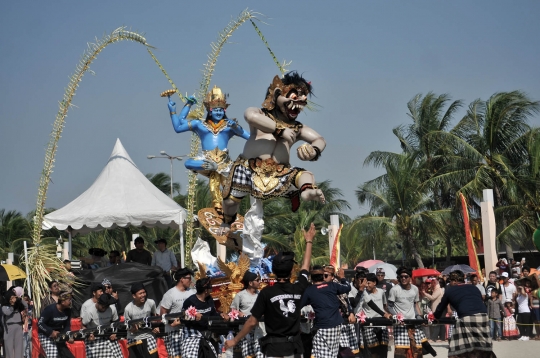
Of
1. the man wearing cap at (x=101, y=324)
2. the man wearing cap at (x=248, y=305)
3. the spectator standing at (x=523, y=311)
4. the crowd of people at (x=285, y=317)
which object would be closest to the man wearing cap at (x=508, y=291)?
the spectator standing at (x=523, y=311)

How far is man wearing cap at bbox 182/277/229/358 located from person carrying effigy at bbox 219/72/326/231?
1708 millimetres

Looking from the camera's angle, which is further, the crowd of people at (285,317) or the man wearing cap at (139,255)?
the man wearing cap at (139,255)

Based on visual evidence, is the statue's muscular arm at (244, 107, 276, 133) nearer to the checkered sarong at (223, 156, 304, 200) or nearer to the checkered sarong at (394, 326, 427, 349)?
the checkered sarong at (223, 156, 304, 200)

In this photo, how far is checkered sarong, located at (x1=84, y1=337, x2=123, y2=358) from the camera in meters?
11.3

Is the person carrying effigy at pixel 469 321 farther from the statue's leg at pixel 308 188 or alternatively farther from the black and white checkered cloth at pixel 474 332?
the statue's leg at pixel 308 188

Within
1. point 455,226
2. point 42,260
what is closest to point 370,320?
point 42,260

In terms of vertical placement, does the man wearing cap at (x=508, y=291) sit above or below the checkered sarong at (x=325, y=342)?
above

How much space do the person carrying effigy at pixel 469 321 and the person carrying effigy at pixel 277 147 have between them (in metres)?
1.96

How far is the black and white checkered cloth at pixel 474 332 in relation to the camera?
9.84m

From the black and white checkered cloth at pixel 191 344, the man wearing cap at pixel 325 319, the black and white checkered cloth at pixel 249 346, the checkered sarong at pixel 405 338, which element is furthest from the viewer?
the checkered sarong at pixel 405 338

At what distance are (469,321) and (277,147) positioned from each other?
11.0ft

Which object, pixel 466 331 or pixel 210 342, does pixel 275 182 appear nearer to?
pixel 210 342

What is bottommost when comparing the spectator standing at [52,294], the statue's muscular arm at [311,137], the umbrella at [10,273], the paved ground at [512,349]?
the paved ground at [512,349]

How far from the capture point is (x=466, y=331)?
9883mm
